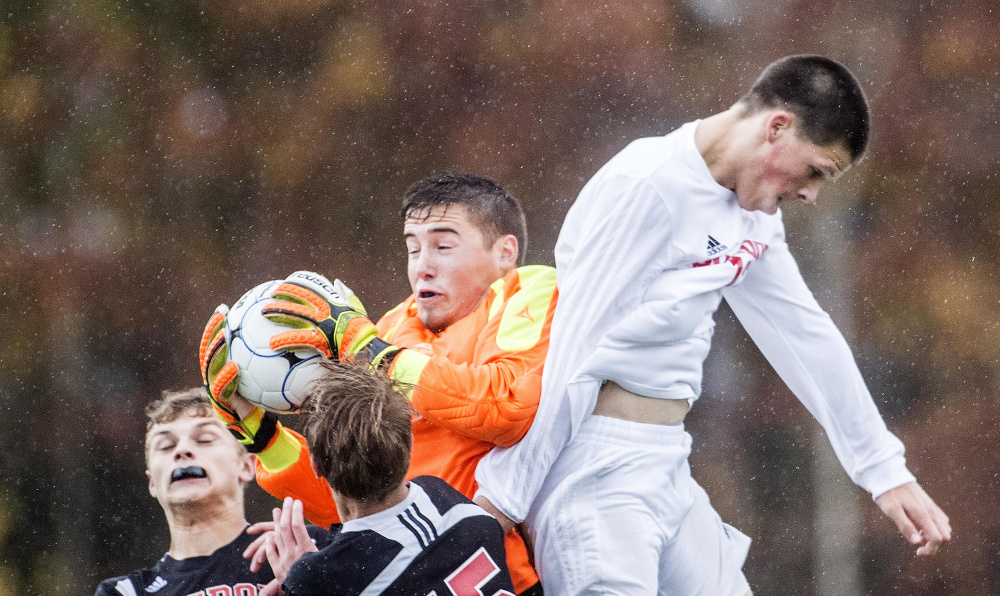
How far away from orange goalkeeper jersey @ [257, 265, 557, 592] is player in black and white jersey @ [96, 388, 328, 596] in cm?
48

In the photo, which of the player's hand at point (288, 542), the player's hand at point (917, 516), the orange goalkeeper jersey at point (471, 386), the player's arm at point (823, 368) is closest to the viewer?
the player's hand at point (288, 542)

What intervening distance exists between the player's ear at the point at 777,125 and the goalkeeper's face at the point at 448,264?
0.73 metres

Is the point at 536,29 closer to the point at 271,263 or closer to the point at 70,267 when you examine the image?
the point at 271,263

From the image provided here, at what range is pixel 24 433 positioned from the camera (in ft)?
25.5

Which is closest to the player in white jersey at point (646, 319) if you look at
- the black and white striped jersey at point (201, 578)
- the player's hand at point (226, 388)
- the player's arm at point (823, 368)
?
the player's arm at point (823, 368)

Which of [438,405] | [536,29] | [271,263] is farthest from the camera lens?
[536,29]

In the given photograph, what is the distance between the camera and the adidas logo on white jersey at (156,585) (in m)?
3.19

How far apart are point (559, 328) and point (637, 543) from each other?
49 centimetres

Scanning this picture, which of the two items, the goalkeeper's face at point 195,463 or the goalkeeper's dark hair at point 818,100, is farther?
the goalkeeper's face at point 195,463

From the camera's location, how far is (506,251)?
2.87 m

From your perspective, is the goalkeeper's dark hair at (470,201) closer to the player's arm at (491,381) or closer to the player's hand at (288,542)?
the player's arm at (491,381)

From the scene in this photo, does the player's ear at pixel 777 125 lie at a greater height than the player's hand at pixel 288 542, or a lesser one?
greater

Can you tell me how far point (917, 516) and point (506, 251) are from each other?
116 cm

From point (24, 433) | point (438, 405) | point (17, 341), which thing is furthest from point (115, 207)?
point (438, 405)
